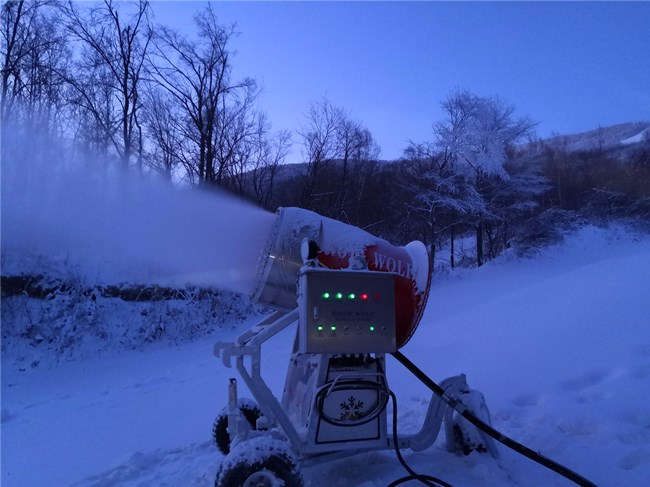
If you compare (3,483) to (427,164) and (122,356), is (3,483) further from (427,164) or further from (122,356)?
(427,164)

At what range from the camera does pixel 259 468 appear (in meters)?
2.30

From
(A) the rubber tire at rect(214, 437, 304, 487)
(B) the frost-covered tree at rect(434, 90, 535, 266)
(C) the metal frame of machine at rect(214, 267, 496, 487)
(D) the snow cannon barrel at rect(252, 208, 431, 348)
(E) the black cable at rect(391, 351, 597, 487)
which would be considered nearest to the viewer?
(A) the rubber tire at rect(214, 437, 304, 487)

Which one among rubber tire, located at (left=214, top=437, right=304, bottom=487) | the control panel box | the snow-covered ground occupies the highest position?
the control panel box

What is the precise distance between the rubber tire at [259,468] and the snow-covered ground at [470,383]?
60cm

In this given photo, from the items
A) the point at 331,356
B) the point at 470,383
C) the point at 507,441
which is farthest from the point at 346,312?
the point at 470,383

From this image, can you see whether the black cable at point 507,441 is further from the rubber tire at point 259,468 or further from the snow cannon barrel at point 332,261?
the rubber tire at point 259,468

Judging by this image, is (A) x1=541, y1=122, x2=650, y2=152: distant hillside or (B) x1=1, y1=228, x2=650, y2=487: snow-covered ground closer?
(B) x1=1, y1=228, x2=650, y2=487: snow-covered ground

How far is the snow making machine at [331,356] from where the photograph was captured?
8.15 feet

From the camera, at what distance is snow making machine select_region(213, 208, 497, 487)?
248cm

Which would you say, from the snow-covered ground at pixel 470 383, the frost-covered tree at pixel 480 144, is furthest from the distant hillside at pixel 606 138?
the snow-covered ground at pixel 470 383

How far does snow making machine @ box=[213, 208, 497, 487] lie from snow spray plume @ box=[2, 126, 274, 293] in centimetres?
34

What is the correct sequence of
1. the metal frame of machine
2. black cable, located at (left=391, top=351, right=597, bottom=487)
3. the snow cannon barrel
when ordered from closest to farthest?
black cable, located at (left=391, top=351, right=597, bottom=487) → the metal frame of machine → the snow cannon barrel

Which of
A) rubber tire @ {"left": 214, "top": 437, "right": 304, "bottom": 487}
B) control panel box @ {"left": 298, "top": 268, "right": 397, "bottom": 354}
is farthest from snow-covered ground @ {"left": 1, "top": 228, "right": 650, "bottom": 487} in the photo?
control panel box @ {"left": 298, "top": 268, "right": 397, "bottom": 354}

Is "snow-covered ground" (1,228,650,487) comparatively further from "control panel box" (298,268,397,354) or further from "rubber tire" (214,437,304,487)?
"control panel box" (298,268,397,354)
